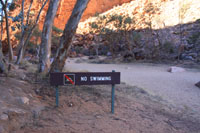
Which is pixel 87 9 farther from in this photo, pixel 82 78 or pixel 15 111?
pixel 15 111

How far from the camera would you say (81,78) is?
11.8 ft

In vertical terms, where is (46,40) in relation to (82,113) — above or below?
above

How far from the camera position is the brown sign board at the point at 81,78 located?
11.7 feet

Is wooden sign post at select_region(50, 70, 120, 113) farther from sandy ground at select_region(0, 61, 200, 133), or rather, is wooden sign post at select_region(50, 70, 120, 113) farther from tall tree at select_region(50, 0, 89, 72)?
tall tree at select_region(50, 0, 89, 72)

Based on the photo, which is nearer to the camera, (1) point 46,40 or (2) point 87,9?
(1) point 46,40

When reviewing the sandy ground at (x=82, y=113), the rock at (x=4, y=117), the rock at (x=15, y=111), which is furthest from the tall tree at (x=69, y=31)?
the rock at (x=4, y=117)

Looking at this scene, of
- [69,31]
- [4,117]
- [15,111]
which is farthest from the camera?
[69,31]

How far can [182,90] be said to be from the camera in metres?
6.55

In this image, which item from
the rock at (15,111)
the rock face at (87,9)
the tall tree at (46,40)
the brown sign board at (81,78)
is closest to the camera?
the rock at (15,111)

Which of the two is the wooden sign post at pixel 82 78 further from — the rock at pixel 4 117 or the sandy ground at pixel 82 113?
the rock at pixel 4 117

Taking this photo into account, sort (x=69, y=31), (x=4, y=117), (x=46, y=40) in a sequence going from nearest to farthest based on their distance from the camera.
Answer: (x=4, y=117) → (x=69, y=31) → (x=46, y=40)

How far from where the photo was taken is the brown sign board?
3.56m

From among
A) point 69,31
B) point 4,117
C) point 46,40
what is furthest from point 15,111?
point 46,40

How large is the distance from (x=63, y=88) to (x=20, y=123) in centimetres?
208
